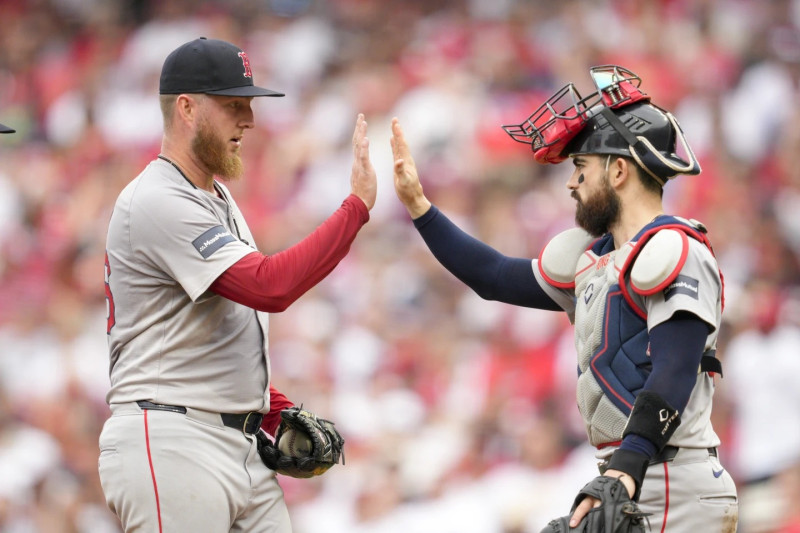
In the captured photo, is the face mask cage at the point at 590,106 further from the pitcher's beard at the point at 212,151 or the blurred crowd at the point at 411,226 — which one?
the blurred crowd at the point at 411,226

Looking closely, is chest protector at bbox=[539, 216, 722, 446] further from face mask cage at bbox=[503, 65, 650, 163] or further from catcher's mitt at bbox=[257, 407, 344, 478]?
catcher's mitt at bbox=[257, 407, 344, 478]

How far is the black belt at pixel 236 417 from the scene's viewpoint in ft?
11.5

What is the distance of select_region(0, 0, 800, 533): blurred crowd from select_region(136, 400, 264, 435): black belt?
3109 millimetres

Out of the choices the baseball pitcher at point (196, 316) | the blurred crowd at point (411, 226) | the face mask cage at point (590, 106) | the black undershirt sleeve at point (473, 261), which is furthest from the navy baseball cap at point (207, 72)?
the blurred crowd at point (411, 226)

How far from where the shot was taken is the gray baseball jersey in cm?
348

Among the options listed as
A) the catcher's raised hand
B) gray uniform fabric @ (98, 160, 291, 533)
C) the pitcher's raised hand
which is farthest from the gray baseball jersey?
the catcher's raised hand

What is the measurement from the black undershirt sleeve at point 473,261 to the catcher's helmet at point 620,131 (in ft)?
1.51

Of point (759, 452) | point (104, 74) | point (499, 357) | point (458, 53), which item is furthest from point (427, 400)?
point (104, 74)

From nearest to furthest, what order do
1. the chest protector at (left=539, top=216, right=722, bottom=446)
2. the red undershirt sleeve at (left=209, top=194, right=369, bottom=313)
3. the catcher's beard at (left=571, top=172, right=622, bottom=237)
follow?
the chest protector at (left=539, top=216, right=722, bottom=446), the red undershirt sleeve at (left=209, top=194, right=369, bottom=313), the catcher's beard at (left=571, top=172, right=622, bottom=237)

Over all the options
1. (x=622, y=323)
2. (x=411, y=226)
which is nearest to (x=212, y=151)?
(x=622, y=323)

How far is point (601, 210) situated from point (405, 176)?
0.73 meters

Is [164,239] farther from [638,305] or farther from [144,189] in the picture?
[638,305]

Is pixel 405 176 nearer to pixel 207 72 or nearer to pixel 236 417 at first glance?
pixel 207 72

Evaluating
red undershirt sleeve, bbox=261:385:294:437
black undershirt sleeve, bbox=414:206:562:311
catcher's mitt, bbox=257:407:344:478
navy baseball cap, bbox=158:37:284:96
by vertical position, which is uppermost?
navy baseball cap, bbox=158:37:284:96
